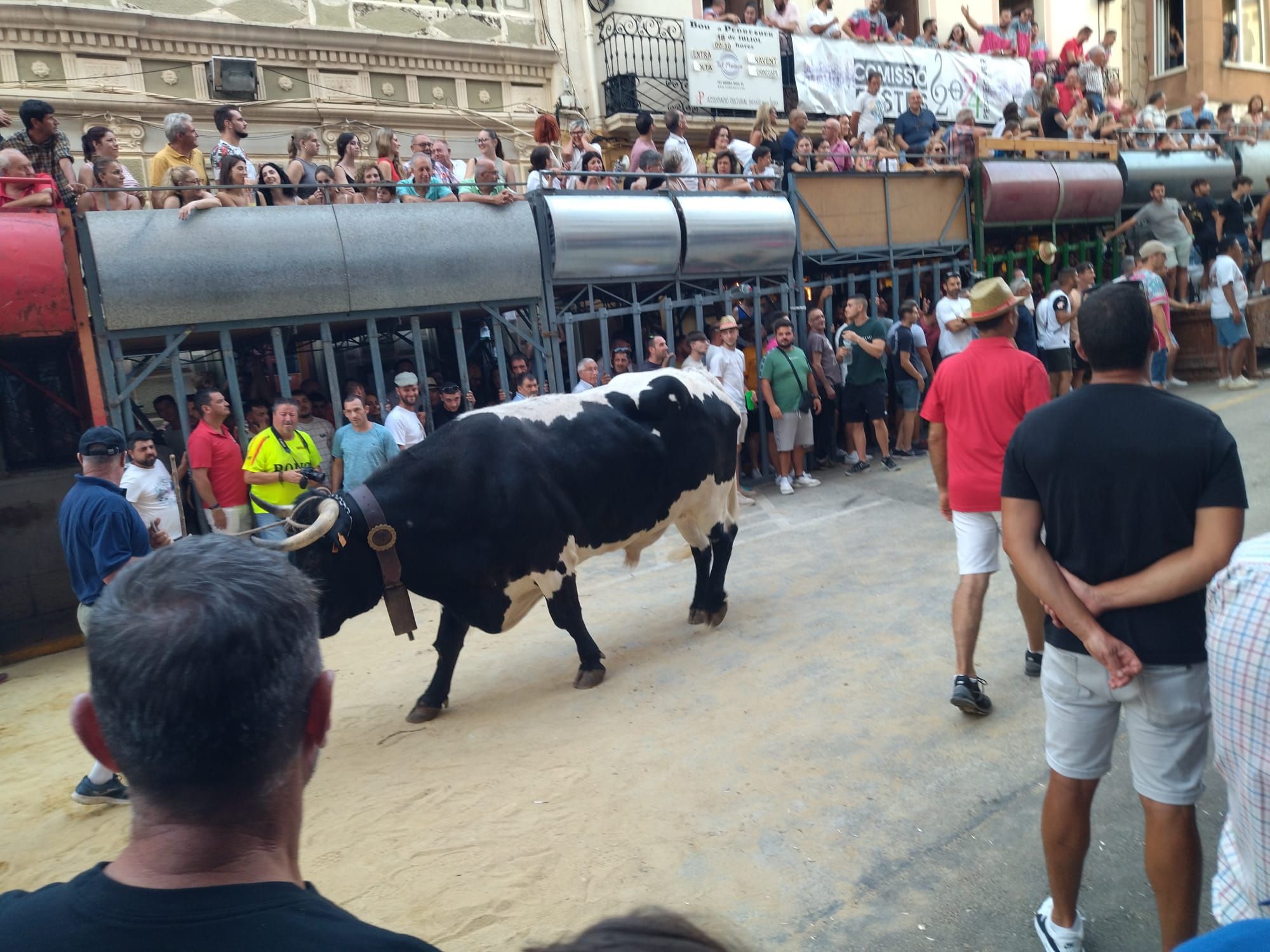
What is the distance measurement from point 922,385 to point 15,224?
9.08 metres

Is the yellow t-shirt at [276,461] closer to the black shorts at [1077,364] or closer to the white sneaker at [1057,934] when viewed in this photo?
the white sneaker at [1057,934]

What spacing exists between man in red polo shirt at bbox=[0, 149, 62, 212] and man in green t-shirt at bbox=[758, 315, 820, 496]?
6770 millimetres

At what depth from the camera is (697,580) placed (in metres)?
6.50

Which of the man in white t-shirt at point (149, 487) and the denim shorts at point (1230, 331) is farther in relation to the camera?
the denim shorts at point (1230, 331)

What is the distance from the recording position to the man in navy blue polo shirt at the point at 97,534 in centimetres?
459

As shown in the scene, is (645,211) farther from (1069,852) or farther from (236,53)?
(1069,852)

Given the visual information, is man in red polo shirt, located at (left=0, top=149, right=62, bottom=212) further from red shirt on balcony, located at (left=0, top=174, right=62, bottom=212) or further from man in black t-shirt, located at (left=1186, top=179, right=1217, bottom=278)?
man in black t-shirt, located at (left=1186, top=179, right=1217, bottom=278)

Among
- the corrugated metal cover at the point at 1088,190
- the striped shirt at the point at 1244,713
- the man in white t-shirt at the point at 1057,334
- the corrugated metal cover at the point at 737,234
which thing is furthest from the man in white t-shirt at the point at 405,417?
the corrugated metal cover at the point at 1088,190

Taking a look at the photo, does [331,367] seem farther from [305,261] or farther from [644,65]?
[644,65]

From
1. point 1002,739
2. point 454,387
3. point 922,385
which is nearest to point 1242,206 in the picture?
point 922,385

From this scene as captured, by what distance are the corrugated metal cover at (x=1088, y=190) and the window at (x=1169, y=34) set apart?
11355 mm

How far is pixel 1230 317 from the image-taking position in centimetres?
1259

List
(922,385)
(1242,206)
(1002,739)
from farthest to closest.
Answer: (1242,206), (922,385), (1002,739)

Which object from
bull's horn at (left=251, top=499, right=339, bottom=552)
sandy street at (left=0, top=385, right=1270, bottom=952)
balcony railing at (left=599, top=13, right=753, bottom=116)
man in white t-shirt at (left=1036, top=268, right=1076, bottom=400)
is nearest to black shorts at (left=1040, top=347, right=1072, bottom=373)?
man in white t-shirt at (left=1036, top=268, right=1076, bottom=400)
